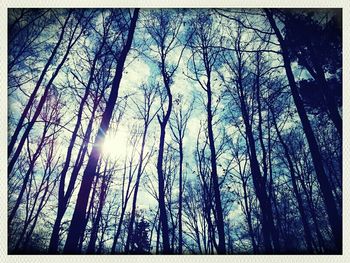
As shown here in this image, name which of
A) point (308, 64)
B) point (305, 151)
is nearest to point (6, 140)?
point (308, 64)

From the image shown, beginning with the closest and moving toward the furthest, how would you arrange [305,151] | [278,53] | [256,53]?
[278,53] < [256,53] < [305,151]

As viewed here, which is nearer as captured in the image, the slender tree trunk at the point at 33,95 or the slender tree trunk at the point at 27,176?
the slender tree trunk at the point at 27,176

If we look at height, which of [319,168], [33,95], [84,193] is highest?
[33,95]

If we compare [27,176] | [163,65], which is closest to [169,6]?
[163,65]

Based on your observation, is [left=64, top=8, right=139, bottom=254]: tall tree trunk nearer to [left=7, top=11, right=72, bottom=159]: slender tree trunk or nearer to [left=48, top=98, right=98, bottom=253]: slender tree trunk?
[left=48, top=98, right=98, bottom=253]: slender tree trunk

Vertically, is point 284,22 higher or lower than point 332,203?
higher

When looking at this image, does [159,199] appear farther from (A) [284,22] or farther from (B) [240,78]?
(A) [284,22]

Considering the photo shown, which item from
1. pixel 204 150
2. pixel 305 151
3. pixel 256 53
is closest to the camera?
pixel 256 53

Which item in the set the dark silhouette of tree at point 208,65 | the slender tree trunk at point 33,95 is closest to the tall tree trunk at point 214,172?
the dark silhouette of tree at point 208,65

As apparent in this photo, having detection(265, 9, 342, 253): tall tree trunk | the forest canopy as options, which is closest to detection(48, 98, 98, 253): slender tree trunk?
the forest canopy

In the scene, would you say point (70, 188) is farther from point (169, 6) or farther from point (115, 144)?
point (169, 6)

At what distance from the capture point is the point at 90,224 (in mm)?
9656

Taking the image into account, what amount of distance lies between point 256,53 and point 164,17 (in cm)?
260

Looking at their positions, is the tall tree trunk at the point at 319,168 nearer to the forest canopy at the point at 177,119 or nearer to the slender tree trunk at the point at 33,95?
the forest canopy at the point at 177,119
